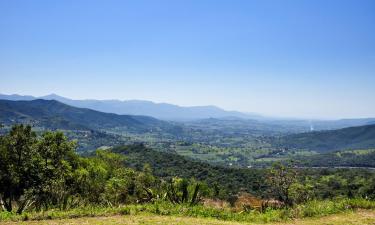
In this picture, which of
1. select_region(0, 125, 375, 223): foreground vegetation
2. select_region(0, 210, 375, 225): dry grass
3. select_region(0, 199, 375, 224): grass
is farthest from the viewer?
select_region(0, 125, 375, 223): foreground vegetation

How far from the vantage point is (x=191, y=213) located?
15.1 m

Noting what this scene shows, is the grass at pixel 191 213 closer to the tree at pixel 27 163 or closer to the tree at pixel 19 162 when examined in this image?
the tree at pixel 27 163

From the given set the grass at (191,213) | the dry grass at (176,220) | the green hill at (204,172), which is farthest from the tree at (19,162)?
the green hill at (204,172)

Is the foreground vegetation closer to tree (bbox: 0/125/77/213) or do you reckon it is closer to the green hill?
tree (bbox: 0/125/77/213)

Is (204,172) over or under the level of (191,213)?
under

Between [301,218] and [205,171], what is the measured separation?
89.4m

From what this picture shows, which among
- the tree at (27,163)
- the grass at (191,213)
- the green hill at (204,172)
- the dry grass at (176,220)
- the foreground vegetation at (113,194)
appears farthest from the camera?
the green hill at (204,172)

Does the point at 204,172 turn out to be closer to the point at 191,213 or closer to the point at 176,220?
the point at 191,213

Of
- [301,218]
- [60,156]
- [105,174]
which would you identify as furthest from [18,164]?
[301,218]

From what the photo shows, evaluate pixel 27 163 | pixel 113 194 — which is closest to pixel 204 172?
pixel 27 163

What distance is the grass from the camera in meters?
14.5

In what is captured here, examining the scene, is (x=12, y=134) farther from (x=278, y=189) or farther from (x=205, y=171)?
(x=205, y=171)

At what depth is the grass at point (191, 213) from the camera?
47.5ft

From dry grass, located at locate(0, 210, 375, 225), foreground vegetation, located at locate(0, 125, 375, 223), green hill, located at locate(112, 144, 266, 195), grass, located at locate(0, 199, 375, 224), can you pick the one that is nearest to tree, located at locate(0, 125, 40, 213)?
foreground vegetation, located at locate(0, 125, 375, 223)
